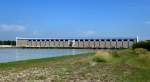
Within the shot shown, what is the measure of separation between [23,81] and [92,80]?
324 centimetres

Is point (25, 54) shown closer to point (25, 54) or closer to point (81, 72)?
point (25, 54)

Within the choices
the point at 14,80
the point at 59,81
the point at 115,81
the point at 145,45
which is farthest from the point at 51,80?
the point at 145,45

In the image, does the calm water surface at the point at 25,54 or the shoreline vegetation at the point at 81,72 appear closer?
the shoreline vegetation at the point at 81,72

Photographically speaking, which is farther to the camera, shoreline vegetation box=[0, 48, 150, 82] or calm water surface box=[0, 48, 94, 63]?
calm water surface box=[0, 48, 94, 63]

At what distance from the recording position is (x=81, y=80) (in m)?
17.9

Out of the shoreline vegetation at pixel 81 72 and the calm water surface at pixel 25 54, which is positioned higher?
the shoreline vegetation at pixel 81 72

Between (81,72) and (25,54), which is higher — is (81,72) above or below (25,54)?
above

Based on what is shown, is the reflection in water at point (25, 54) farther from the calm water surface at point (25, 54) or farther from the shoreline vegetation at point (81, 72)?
the shoreline vegetation at point (81, 72)

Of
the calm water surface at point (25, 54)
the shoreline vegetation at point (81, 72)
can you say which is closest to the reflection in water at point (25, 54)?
the calm water surface at point (25, 54)

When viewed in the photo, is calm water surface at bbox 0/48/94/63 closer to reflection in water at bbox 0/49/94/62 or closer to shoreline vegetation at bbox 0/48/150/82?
reflection in water at bbox 0/49/94/62

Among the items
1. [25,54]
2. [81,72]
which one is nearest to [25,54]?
[25,54]

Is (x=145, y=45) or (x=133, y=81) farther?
(x=145, y=45)

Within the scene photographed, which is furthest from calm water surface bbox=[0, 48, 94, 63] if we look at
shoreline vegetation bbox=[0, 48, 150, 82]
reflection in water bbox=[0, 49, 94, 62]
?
shoreline vegetation bbox=[0, 48, 150, 82]

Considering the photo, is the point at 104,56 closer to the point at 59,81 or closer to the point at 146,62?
the point at 146,62
